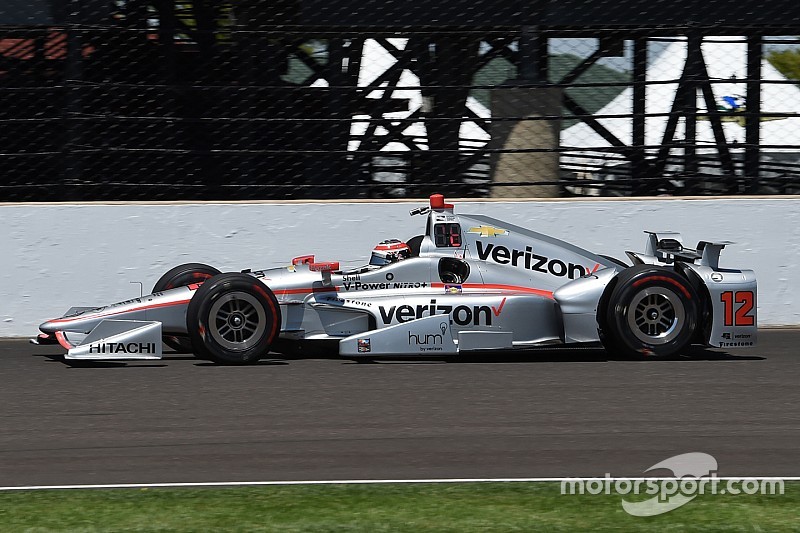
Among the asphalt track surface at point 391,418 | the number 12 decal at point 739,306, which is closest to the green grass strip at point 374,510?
the asphalt track surface at point 391,418

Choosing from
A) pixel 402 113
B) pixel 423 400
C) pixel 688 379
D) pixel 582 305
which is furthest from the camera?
pixel 402 113

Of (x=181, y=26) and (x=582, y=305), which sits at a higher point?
(x=181, y=26)

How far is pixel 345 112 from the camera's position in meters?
11.6

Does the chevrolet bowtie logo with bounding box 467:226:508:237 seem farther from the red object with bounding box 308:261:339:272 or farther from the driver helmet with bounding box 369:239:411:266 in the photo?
the red object with bounding box 308:261:339:272

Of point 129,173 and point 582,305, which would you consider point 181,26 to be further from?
point 582,305

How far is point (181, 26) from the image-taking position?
11750 mm

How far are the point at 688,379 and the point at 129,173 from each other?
5223 mm

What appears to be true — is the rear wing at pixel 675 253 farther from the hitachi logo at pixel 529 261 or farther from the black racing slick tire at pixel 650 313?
the hitachi logo at pixel 529 261

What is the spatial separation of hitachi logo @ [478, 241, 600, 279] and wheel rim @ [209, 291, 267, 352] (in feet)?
5.40

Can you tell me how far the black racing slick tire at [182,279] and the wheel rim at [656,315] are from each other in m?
3.20

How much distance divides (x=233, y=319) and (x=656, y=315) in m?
2.90

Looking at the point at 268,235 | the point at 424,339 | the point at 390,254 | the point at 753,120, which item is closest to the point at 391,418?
the point at 424,339

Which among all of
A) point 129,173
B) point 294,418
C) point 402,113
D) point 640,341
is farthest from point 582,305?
point 129,173

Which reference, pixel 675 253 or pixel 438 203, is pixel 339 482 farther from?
pixel 675 253
